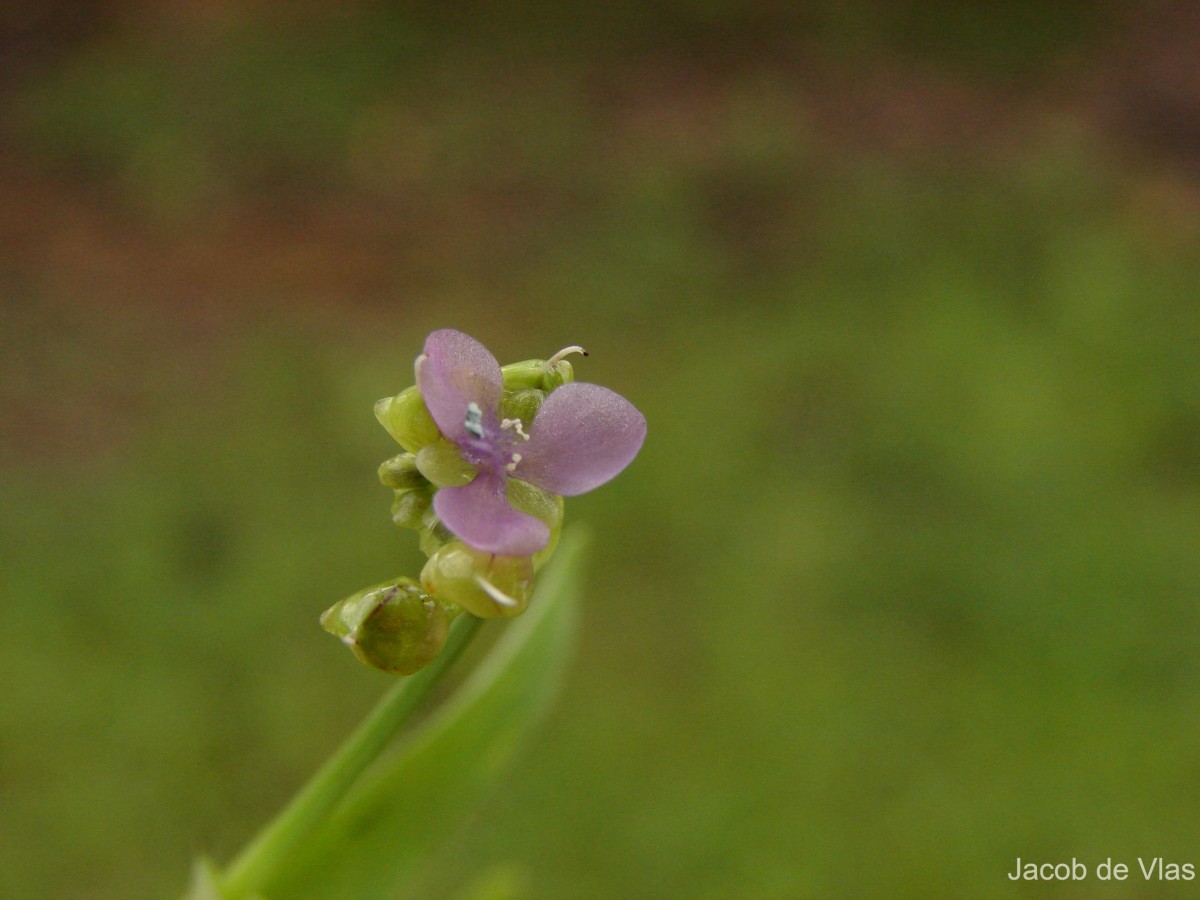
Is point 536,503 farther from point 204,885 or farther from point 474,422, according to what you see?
point 204,885

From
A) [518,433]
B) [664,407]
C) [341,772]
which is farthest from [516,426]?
[664,407]

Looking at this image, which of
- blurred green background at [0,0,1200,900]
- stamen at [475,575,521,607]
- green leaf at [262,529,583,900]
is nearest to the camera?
stamen at [475,575,521,607]

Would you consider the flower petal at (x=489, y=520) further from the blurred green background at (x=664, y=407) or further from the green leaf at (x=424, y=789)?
the blurred green background at (x=664, y=407)

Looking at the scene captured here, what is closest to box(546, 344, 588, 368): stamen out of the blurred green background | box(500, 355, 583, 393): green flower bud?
box(500, 355, 583, 393): green flower bud

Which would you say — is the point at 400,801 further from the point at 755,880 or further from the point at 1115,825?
the point at 1115,825

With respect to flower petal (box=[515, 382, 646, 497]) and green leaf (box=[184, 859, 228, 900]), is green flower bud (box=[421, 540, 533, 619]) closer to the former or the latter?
flower petal (box=[515, 382, 646, 497])

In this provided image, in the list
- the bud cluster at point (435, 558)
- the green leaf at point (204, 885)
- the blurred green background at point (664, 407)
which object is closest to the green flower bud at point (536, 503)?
the bud cluster at point (435, 558)

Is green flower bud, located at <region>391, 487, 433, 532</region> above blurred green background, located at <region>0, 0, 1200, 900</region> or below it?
below
